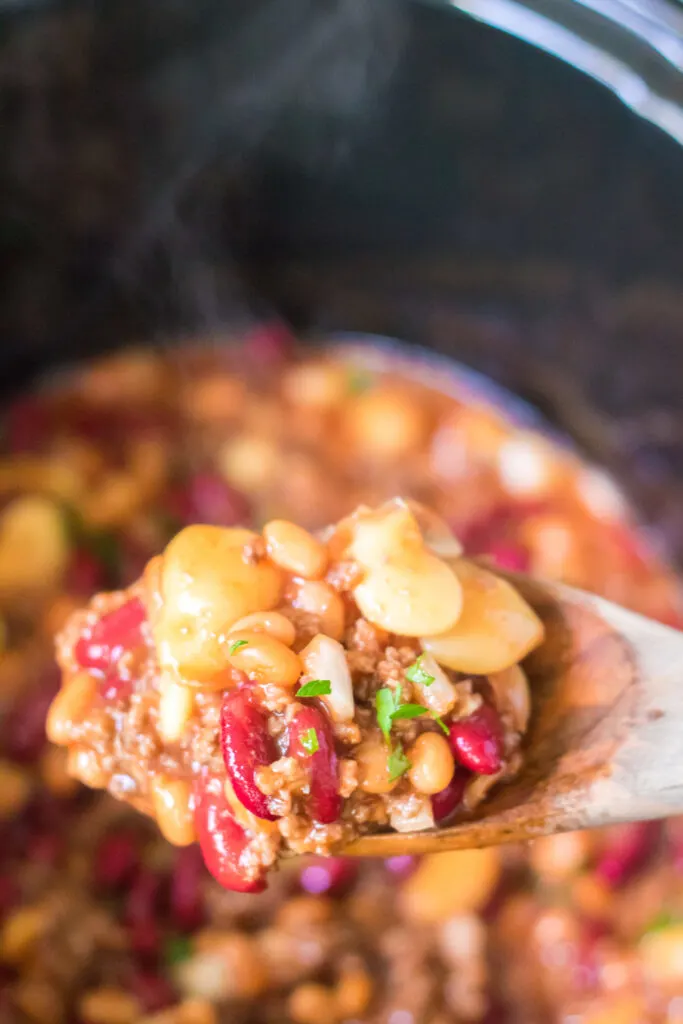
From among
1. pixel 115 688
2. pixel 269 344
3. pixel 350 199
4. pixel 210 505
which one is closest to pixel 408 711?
pixel 115 688

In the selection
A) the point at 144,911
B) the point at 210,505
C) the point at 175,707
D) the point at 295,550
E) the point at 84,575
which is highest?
the point at 295,550

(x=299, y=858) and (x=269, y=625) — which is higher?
(x=269, y=625)

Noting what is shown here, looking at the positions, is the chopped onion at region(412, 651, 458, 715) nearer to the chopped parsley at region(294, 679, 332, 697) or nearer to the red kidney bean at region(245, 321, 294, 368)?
the chopped parsley at region(294, 679, 332, 697)

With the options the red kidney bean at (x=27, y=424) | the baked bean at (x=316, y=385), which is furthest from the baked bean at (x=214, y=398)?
the red kidney bean at (x=27, y=424)

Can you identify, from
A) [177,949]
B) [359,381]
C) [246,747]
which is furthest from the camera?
[359,381]

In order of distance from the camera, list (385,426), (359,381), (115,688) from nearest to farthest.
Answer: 1. (115,688)
2. (385,426)
3. (359,381)

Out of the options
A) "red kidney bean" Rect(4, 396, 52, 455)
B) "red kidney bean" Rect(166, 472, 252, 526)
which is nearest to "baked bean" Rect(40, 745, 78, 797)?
"red kidney bean" Rect(166, 472, 252, 526)

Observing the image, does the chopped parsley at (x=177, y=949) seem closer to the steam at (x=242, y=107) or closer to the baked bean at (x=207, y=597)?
the baked bean at (x=207, y=597)

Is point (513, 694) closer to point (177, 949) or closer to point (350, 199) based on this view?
point (177, 949)
